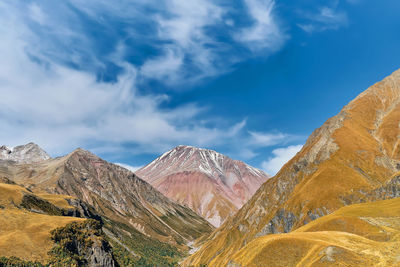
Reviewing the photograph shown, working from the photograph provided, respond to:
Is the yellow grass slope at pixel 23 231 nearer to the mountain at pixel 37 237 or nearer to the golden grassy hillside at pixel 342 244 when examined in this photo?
the mountain at pixel 37 237

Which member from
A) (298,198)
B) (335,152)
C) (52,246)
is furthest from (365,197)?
(52,246)

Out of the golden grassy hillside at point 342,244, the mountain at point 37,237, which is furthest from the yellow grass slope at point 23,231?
the golden grassy hillside at point 342,244

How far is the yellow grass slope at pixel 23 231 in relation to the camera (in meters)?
101

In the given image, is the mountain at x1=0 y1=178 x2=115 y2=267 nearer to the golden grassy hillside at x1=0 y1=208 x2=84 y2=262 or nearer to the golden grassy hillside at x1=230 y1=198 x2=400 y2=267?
the golden grassy hillside at x1=0 y1=208 x2=84 y2=262

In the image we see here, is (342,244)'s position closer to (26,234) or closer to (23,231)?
(26,234)

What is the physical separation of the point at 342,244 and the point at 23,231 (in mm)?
118167

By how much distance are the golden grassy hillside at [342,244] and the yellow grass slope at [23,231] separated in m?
75.8

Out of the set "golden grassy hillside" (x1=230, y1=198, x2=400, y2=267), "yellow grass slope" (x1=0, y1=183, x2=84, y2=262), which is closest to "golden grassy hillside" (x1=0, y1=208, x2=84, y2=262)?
"yellow grass slope" (x1=0, y1=183, x2=84, y2=262)

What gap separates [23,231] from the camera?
11288cm

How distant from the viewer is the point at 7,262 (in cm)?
9200

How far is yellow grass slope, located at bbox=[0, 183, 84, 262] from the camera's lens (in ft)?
332

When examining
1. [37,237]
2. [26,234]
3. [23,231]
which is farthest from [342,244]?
[23,231]

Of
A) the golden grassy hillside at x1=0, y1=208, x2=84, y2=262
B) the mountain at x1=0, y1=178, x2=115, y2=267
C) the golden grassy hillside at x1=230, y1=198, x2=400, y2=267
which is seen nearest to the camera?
the golden grassy hillside at x1=230, y1=198, x2=400, y2=267

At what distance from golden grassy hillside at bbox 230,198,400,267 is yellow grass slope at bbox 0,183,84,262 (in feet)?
249
